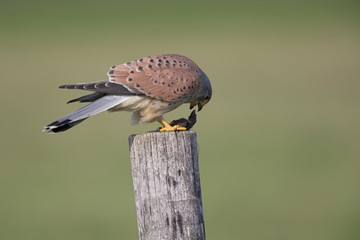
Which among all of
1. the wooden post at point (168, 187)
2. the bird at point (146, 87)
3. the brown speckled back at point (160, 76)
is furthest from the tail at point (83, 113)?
the wooden post at point (168, 187)

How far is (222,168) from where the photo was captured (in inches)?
401

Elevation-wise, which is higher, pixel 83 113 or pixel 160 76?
pixel 160 76

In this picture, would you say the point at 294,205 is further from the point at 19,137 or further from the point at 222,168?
the point at 19,137

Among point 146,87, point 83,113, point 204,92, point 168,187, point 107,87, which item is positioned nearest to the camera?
point 168,187

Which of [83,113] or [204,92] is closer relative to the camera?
[83,113]

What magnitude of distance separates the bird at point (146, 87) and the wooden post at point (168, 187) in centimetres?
65

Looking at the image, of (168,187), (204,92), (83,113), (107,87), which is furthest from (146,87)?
(168,187)

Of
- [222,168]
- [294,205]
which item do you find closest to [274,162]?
[222,168]

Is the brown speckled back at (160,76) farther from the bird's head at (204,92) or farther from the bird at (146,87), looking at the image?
the bird's head at (204,92)

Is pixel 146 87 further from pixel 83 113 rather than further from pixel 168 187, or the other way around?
pixel 168 187

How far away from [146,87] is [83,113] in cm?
58

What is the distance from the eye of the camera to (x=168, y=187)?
3.41m

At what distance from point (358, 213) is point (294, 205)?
0.89m

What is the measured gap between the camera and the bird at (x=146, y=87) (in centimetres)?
428
